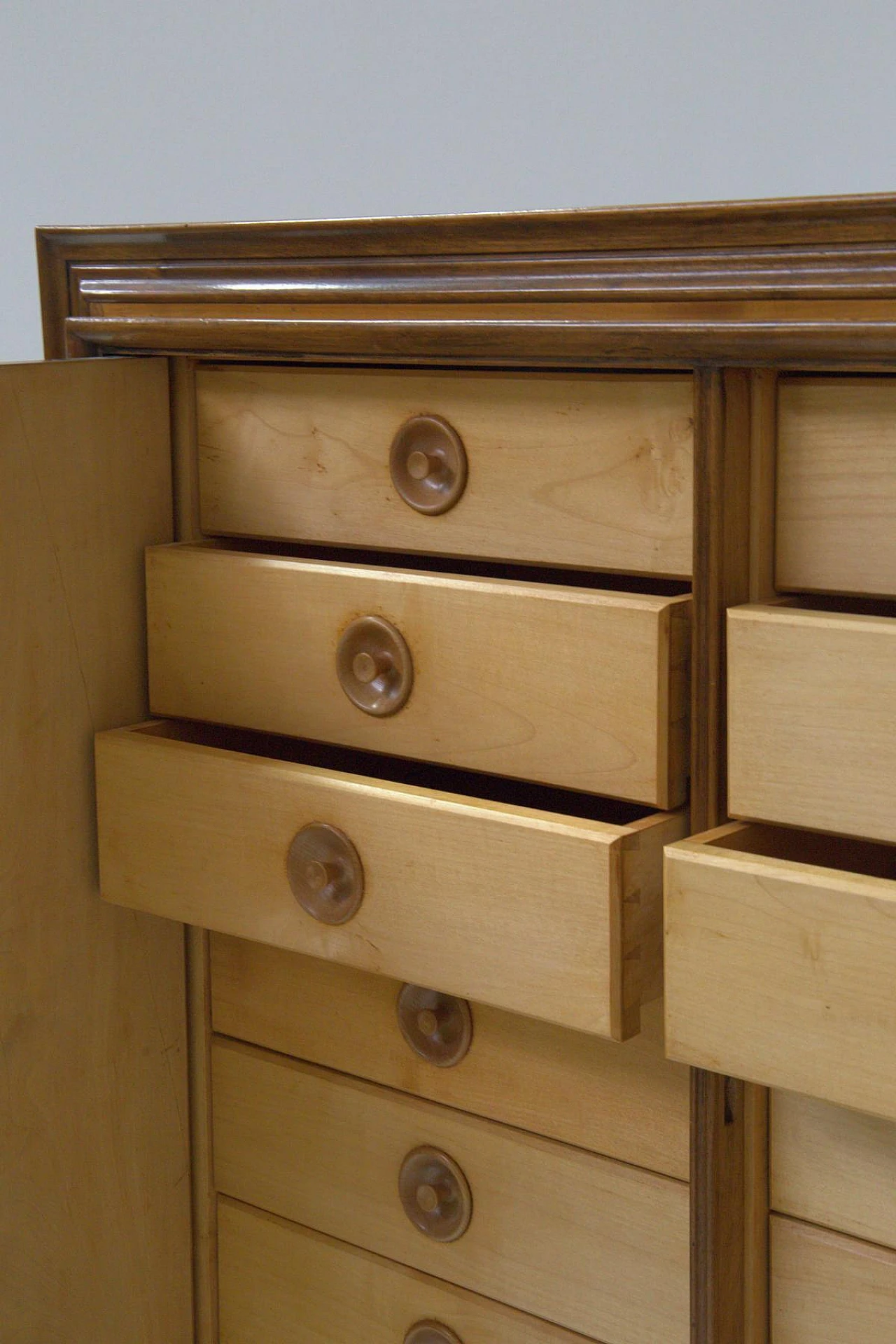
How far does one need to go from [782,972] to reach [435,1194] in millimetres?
361

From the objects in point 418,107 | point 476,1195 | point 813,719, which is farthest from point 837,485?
point 418,107

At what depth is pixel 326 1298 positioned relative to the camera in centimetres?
103

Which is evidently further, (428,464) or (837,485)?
(428,464)

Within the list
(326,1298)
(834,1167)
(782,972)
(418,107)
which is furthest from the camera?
(418,107)

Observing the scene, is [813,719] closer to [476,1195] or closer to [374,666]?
[374,666]

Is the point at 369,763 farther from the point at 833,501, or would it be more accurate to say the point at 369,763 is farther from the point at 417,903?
the point at 833,501

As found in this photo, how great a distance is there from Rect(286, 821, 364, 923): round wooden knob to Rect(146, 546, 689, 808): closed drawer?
2.6 inches

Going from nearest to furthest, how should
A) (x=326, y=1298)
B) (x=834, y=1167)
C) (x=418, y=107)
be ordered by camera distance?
(x=834, y=1167)
(x=326, y=1298)
(x=418, y=107)

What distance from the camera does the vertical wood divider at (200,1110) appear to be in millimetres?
1023

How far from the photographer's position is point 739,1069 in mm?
709

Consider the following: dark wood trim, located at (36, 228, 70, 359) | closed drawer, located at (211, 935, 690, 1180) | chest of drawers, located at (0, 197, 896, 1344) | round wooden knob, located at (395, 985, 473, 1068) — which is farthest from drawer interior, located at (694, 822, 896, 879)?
dark wood trim, located at (36, 228, 70, 359)

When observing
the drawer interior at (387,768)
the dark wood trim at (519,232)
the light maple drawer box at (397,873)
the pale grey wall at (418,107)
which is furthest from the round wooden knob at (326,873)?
the pale grey wall at (418,107)

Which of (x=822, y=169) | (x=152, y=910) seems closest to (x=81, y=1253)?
(x=152, y=910)

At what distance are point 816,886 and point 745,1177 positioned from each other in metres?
0.24
